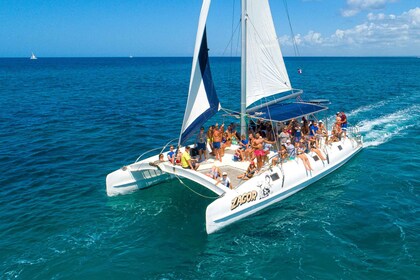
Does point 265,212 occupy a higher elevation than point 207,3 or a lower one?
lower

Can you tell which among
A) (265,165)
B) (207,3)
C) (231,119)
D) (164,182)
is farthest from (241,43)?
(231,119)

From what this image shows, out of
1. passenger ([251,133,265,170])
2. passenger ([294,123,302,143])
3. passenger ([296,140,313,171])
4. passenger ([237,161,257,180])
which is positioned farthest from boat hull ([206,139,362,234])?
passenger ([294,123,302,143])

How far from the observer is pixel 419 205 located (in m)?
14.8

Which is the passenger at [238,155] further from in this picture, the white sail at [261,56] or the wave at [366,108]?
the wave at [366,108]

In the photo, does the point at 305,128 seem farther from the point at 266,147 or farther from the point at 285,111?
the point at 266,147

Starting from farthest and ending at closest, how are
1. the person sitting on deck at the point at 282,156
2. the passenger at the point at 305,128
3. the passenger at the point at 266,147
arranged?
the passenger at the point at 305,128 < the person sitting on deck at the point at 282,156 < the passenger at the point at 266,147

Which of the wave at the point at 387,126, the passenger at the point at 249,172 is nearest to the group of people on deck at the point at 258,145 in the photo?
the passenger at the point at 249,172

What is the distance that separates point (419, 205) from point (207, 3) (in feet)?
41.2

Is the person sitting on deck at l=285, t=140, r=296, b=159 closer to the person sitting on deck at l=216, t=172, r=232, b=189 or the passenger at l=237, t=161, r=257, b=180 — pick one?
the passenger at l=237, t=161, r=257, b=180

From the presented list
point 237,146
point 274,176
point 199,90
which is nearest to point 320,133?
point 237,146

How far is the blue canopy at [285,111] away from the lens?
56.1 feet

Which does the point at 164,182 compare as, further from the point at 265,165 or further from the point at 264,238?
the point at 264,238

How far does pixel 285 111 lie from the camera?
18156 millimetres

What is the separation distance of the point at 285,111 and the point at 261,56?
3.18 m
